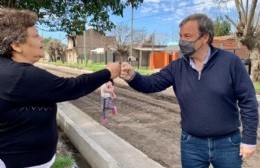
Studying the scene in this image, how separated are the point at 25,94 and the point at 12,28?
47cm

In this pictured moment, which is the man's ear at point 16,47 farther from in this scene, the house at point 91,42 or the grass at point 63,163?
the house at point 91,42

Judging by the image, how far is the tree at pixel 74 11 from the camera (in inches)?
339

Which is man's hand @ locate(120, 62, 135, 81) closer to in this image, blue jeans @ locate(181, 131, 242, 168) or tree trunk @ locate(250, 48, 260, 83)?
blue jeans @ locate(181, 131, 242, 168)

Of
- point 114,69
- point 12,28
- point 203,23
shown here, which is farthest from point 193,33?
point 12,28

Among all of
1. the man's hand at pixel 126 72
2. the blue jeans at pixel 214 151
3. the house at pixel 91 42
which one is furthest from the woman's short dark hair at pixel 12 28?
the house at pixel 91 42

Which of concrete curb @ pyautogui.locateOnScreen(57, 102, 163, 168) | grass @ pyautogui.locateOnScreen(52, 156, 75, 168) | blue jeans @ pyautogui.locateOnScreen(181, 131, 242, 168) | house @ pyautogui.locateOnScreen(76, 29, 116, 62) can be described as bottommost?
house @ pyautogui.locateOnScreen(76, 29, 116, 62)

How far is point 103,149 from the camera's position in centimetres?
727

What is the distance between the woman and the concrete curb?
2.98 meters

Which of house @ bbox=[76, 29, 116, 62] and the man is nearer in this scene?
the man

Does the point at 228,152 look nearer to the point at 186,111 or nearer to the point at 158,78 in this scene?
the point at 186,111

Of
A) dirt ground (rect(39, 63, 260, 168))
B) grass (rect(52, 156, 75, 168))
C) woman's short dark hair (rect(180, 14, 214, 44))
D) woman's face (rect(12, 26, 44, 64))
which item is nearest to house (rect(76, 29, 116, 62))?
dirt ground (rect(39, 63, 260, 168))

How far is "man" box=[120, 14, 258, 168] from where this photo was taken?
12.0ft

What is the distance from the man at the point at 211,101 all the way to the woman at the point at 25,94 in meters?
1.04

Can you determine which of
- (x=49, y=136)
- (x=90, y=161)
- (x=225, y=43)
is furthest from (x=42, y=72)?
(x=225, y=43)
